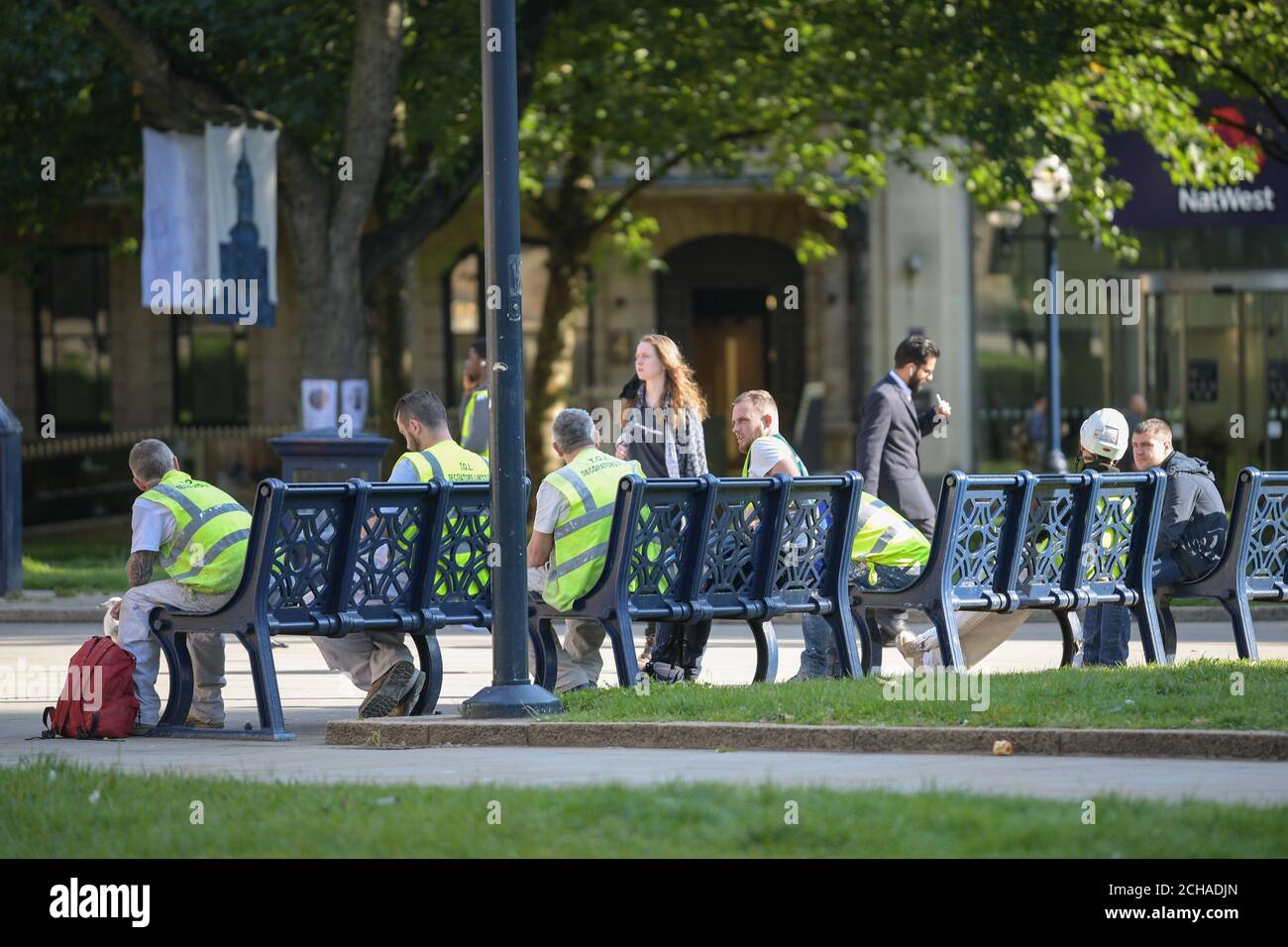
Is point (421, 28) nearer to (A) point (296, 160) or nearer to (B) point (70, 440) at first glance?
(A) point (296, 160)

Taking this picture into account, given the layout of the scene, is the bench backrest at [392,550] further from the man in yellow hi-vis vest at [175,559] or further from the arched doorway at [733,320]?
the arched doorway at [733,320]

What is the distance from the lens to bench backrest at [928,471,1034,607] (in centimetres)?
1097

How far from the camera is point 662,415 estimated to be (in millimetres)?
12633

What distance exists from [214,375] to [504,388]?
2430cm

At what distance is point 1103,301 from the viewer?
31219mm

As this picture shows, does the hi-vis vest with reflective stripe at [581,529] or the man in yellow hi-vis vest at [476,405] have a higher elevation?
the man in yellow hi-vis vest at [476,405]

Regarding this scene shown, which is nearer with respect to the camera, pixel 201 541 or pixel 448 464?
pixel 201 541

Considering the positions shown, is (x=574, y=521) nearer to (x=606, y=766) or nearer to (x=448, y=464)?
(x=448, y=464)

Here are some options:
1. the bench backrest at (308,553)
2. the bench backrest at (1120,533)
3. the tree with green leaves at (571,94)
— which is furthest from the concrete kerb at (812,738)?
the tree with green leaves at (571,94)

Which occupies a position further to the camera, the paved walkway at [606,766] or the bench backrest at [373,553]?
the bench backrest at [373,553]

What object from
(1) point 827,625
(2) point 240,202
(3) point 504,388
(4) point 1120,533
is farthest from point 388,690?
(2) point 240,202

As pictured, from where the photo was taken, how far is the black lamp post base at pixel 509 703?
371 inches

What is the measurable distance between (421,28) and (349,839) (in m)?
17.4
